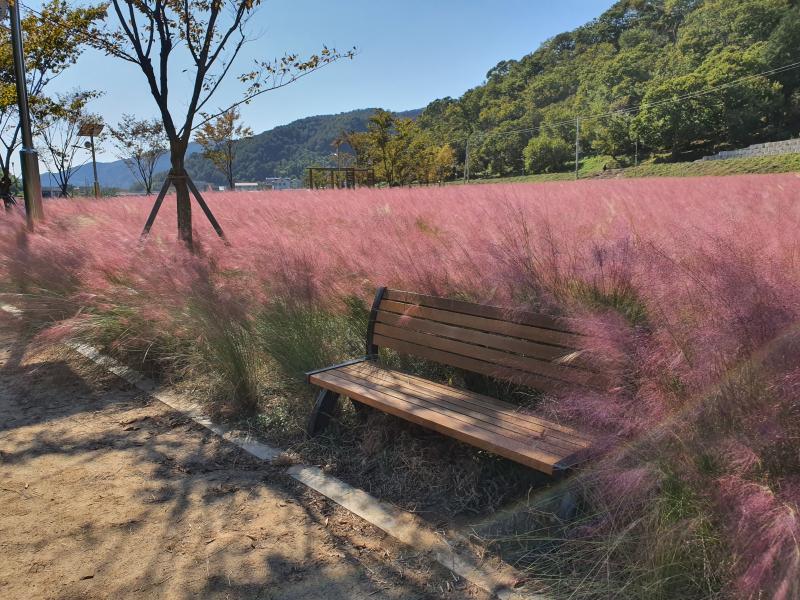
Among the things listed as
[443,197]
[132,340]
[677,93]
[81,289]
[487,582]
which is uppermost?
[677,93]

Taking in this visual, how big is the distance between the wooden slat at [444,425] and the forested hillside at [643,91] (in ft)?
193

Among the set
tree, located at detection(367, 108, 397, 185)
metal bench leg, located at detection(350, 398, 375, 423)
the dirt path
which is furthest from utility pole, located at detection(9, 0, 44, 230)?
tree, located at detection(367, 108, 397, 185)

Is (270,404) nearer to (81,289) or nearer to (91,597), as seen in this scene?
(91,597)

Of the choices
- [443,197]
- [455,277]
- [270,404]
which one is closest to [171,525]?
[270,404]

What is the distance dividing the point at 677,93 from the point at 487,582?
63.9 metres

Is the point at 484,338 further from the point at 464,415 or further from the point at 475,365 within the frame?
the point at 464,415

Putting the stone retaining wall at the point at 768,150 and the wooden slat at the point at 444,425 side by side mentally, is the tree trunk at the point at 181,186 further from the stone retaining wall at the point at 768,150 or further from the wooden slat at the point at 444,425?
the stone retaining wall at the point at 768,150

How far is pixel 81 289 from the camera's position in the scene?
4.88m

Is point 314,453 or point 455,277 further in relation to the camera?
point 455,277

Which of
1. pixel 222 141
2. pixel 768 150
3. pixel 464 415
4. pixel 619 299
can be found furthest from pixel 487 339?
pixel 768 150

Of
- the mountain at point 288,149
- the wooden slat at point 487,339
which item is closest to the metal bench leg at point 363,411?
the wooden slat at point 487,339

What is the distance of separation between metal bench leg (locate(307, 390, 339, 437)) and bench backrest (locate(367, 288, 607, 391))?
0.45 meters

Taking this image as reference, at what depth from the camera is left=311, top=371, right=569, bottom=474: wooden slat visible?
2.24m

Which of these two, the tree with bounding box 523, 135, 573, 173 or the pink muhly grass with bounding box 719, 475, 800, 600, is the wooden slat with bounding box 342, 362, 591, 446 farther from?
the tree with bounding box 523, 135, 573, 173
